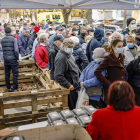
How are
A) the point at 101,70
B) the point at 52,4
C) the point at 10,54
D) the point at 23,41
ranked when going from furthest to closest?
the point at 23,41
the point at 10,54
the point at 52,4
the point at 101,70

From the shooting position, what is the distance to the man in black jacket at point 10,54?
6.38 meters

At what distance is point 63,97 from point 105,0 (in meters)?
3.67

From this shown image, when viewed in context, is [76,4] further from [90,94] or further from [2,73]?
[2,73]

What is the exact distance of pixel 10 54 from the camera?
6.50 metres

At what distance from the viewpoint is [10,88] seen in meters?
7.04

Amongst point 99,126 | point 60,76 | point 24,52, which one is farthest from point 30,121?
point 24,52

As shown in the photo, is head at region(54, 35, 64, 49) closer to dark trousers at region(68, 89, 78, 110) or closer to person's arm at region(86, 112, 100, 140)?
dark trousers at region(68, 89, 78, 110)

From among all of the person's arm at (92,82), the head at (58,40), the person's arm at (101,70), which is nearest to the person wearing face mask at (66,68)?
the person's arm at (92,82)

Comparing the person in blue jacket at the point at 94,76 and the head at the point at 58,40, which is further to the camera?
the head at the point at 58,40

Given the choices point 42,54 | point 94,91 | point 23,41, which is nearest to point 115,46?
point 94,91

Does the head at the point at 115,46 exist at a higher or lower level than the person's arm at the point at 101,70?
higher

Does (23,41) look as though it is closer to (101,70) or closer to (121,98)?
(101,70)

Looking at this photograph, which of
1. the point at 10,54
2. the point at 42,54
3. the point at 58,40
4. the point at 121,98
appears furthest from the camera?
the point at 10,54

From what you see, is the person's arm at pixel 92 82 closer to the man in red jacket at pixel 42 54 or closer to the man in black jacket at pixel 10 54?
the man in red jacket at pixel 42 54
